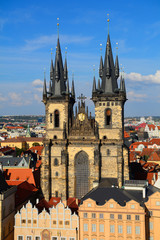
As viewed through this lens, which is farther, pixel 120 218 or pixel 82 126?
pixel 82 126

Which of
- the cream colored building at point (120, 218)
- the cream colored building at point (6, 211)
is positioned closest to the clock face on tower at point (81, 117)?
the cream colored building at point (6, 211)

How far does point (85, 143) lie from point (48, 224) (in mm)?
22706

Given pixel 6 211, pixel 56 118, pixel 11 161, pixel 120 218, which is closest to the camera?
pixel 120 218

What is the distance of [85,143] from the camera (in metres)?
71.2

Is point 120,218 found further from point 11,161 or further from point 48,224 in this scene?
point 11,161

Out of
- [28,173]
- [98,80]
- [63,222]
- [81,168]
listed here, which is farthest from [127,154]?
[28,173]

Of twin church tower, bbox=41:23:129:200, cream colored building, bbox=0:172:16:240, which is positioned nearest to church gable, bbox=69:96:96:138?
twin church tower, bbox=41:23:129:200

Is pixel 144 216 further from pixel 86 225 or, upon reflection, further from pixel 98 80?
pixel 98 80

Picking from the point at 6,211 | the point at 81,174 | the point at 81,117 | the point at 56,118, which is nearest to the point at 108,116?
the point at 81,117

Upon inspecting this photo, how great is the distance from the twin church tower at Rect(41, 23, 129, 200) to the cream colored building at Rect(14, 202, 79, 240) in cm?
1697

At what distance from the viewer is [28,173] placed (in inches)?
3349

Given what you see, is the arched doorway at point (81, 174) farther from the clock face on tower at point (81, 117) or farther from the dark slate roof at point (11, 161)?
the dark slate roof at point (11, 161)

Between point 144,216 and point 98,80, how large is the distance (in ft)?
113

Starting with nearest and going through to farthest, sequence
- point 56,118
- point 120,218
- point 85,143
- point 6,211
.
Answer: point 120,218 → point 6,211 → point 85,143 → point 56,118
